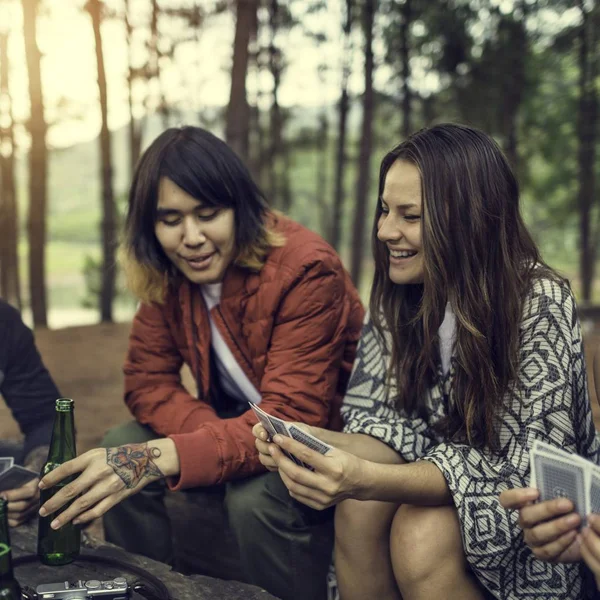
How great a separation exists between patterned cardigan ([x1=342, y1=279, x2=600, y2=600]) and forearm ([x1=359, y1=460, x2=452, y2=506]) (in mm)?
41

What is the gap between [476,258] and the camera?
7.51ft

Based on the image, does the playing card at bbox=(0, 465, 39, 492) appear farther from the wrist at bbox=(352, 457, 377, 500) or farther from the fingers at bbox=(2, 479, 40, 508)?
the wrist at bbox=(352, 457, 377, 500)

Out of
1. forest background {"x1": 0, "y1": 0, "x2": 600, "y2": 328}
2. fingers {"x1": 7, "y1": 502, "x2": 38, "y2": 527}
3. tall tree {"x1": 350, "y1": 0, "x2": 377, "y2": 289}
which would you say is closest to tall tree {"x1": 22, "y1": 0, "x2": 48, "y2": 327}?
forest background {"x1": 0, "y1": 0, "x2": 600, "y2": 328}

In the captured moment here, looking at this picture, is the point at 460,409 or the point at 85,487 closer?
the point at 85,487

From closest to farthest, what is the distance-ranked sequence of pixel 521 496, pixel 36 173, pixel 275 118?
1. pixel 521 496
2. pixel 36 173
3. pixel 275 118

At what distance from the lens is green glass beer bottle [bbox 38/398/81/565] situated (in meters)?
2.31

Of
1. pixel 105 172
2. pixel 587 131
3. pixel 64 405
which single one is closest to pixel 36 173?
pixel 105 172

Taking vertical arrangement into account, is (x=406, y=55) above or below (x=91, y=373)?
above

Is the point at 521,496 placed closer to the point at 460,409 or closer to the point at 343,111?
the point at 460,409

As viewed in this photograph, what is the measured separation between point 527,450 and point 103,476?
1234 mm

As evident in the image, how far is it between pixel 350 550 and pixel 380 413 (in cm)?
50

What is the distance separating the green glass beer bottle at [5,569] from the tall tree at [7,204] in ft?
52.7

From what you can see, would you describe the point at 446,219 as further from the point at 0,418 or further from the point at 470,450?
the point at 0,418

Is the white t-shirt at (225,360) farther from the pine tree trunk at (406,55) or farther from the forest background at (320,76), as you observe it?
the pine tree trunk at (406,55)
